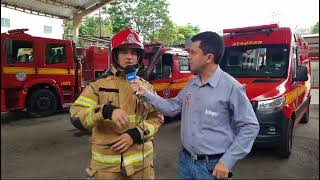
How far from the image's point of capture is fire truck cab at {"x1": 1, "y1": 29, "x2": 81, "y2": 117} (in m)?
8.64

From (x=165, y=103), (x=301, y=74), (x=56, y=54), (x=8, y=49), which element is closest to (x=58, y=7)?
(x=56, y=54)

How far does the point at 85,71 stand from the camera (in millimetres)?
12398

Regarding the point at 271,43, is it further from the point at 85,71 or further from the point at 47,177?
the point at 85,71

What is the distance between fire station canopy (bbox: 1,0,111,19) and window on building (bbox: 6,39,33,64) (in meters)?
0.83

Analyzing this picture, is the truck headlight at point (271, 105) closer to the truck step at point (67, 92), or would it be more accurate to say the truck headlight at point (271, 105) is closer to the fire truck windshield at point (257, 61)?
the fire truck windshield at point (257, 61)

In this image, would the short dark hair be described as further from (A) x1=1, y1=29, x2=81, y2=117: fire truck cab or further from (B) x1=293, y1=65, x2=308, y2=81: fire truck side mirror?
(A) x1=1, y1=29, x2=81, y2=117: fire truck cab

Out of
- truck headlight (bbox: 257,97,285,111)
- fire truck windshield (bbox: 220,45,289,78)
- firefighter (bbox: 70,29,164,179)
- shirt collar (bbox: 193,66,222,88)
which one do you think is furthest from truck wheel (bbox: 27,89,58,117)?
shirt collar (bbox: 193,66,222,88)

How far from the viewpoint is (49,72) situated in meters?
9.39

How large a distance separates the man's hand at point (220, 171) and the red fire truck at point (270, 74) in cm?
334

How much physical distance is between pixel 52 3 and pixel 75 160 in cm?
592

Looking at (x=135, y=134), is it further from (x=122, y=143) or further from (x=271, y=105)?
(x=271, y=105)

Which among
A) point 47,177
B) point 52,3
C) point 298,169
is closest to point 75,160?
point 47,177

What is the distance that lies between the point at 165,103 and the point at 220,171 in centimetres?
54

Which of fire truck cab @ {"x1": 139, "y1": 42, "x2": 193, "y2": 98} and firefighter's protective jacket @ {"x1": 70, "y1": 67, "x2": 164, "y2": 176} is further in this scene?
fire truck cab @ {"x1": 139, "y1": 42, "x2": 193, "y2": 98}
